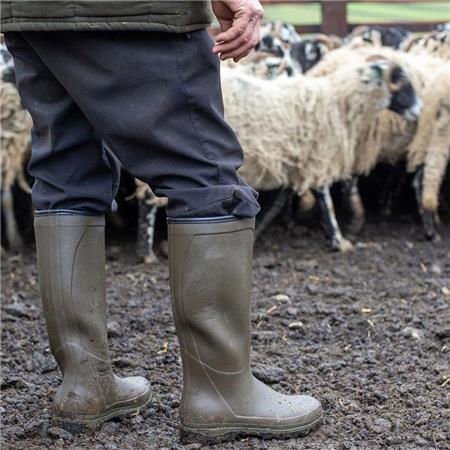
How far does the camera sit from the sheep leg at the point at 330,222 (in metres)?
5.41

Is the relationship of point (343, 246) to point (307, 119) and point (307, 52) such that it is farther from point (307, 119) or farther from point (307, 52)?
point (307, 52)

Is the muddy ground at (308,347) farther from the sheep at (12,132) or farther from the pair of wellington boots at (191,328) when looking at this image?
the sheep at (12,132)

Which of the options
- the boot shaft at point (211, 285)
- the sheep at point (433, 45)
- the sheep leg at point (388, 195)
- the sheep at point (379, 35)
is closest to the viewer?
the boot shaft at point (211, 285)

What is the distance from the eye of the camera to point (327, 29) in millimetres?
7590

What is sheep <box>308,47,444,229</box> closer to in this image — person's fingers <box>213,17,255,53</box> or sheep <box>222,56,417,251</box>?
sheep <box>222,56,417,251</box>

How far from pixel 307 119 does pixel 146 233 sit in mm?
1191

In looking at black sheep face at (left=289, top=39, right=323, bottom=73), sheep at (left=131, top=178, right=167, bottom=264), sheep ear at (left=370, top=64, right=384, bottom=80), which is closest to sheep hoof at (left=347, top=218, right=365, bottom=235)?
sheep ear at (left=370, top=64, right=384, bottom=80)

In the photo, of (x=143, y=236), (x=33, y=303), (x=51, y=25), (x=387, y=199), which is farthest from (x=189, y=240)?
(x=387, y=199)

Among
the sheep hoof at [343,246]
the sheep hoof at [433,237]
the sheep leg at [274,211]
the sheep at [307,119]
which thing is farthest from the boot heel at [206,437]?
the sheep hoof at [433,237]

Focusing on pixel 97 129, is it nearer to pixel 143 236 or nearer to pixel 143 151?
pixel 143 151

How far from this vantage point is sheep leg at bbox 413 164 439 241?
221 inches

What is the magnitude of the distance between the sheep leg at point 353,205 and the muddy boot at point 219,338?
356cm

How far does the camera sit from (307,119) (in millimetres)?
5391

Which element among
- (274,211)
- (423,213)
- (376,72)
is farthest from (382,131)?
(274,211)
